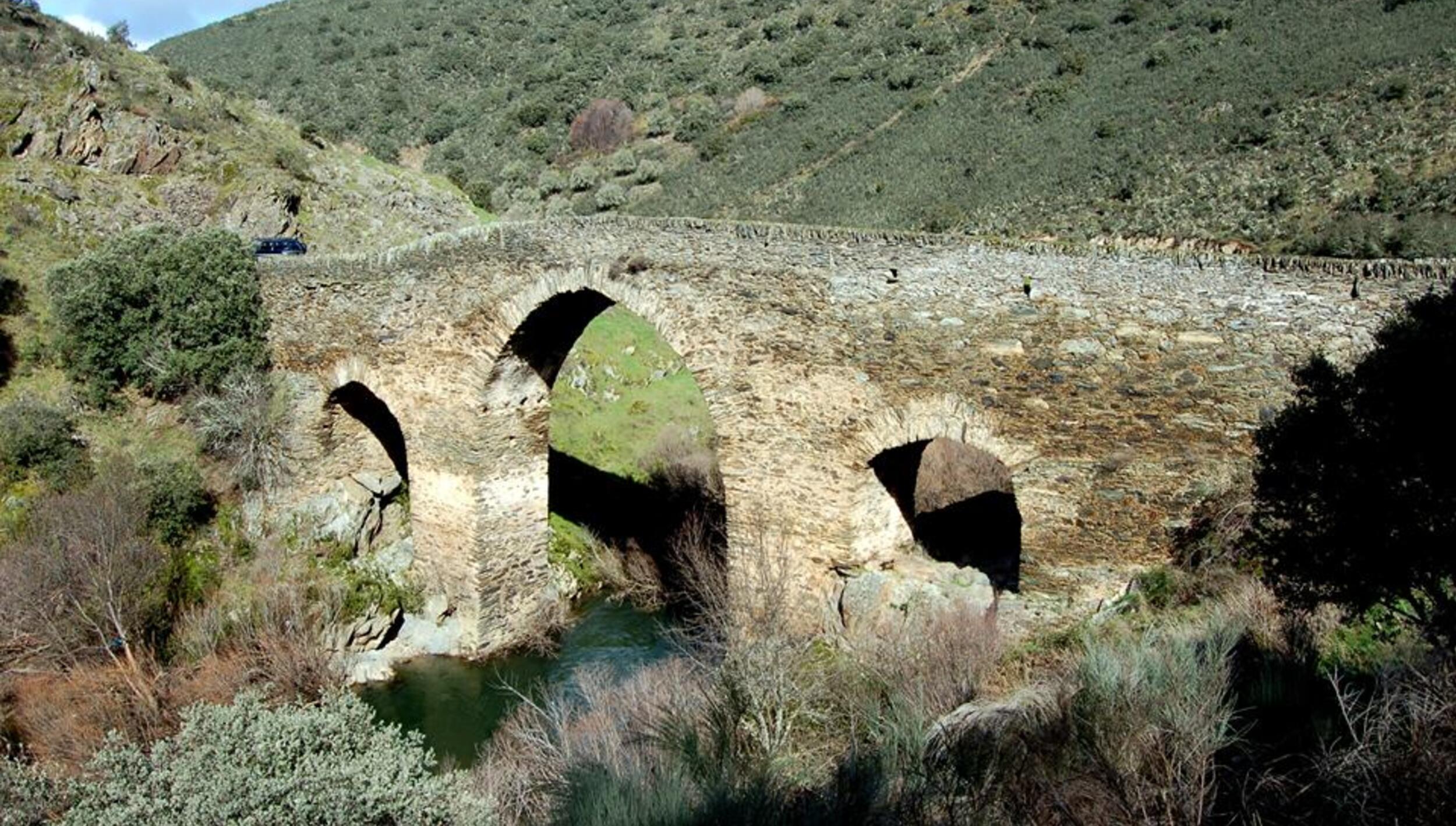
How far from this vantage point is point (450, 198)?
84.7ft

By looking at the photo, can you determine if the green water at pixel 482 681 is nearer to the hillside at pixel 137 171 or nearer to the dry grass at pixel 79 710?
the dry grass at pixel 79 710

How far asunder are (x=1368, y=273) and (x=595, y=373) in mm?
15848

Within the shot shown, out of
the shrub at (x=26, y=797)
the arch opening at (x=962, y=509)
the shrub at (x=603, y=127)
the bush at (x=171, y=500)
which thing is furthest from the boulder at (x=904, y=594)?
the shrub at (x=603, y=127)

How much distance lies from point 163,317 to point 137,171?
7.18m

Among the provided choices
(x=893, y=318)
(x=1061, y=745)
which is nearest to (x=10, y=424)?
(x=893, y=318)

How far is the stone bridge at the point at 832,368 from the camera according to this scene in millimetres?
8242

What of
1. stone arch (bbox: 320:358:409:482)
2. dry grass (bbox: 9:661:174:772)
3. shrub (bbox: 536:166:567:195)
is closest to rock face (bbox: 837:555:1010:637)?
stone arch (bbox: 320:358:409:482)

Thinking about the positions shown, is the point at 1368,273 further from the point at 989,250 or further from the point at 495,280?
the point at 495,280

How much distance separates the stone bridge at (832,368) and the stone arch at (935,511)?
34 millimetres

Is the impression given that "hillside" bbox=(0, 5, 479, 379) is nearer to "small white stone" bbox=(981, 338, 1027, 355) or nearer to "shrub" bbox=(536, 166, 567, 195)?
"shrub" bbox=(536, 166, 567, 195)

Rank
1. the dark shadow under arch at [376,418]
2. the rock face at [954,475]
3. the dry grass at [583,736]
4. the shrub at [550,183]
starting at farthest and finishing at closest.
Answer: the shrub at [550,183] < the rock face at [954,475] < the dark shadow under arch at [376,418] < the dry grass at [583,736]

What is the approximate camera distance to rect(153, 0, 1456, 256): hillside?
17078 millimetres

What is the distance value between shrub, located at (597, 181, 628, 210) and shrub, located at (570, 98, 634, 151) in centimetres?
501

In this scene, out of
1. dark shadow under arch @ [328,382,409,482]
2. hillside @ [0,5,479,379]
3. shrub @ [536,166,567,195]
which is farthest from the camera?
shrub @ [536,166,567,195]
